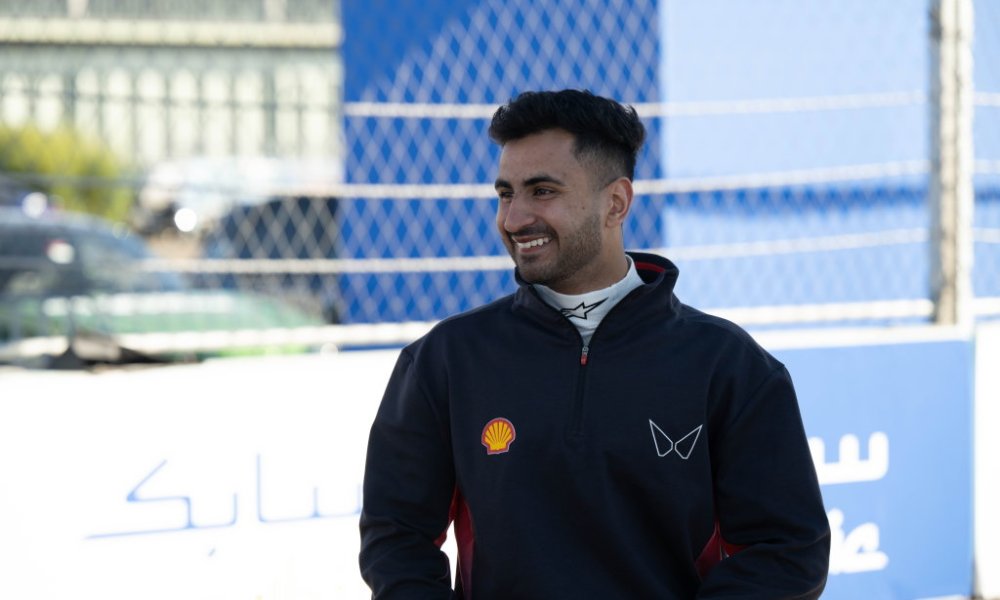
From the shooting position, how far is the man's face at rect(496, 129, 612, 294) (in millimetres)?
2318

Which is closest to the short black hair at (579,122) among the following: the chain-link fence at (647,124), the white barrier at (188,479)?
the white barrier at (188,479)

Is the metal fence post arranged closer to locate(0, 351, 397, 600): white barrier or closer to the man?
locate(0, 351, 397, 600): white barrier

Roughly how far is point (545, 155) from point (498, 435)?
513 millimetres

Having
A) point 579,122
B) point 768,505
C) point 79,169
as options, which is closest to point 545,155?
point 579,122

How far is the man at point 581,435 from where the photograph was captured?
7.22 feet

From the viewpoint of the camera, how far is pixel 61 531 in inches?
127

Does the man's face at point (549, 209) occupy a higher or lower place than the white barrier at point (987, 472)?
higher

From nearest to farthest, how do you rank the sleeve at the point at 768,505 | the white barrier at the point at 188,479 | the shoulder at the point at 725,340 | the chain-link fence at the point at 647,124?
the sleeve at the point at 768,505, the shoulder at the point at 725,340, the white barrier at the point at 188,479, the chain-link fence at the point at 647,124

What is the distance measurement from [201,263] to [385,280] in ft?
3.89

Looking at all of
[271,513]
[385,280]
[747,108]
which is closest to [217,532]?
[271,513]

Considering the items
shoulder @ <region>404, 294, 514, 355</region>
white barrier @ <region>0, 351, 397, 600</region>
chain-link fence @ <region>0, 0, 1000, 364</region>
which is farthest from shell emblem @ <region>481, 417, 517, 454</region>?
chain-link fence @ <region>0, 0, 1000, 364</region>

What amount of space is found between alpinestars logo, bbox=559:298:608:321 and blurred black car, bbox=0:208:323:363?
2792 millimetres

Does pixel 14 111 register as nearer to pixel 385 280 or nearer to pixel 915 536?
pixel 385 280

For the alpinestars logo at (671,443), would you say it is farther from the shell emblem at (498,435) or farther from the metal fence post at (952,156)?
the metal fence post at (952,156)
